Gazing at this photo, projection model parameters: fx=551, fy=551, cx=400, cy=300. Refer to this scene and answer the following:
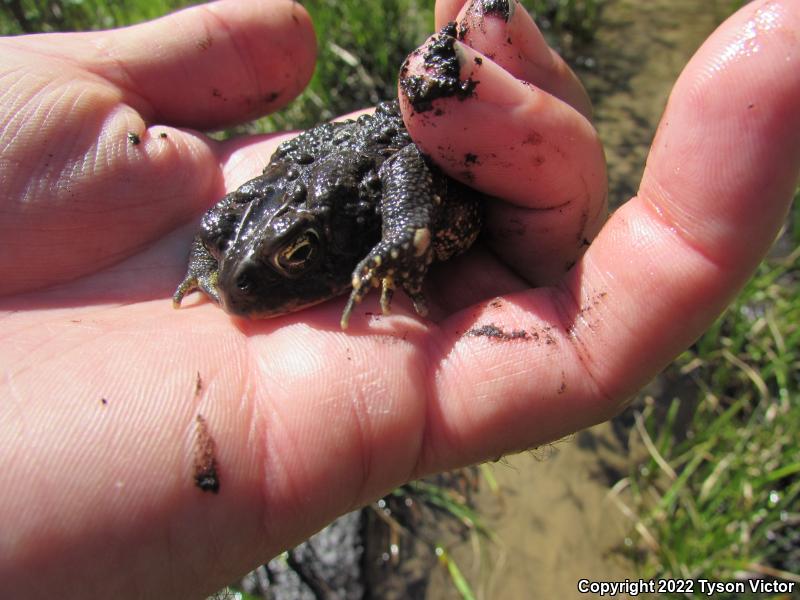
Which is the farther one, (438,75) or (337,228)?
(337,228)

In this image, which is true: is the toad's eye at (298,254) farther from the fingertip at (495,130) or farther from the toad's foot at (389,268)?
the fingertip at (495,130)

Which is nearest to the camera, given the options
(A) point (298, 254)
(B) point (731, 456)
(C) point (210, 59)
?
(A) point (298, 254)

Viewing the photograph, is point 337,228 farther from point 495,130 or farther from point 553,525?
point 553,525

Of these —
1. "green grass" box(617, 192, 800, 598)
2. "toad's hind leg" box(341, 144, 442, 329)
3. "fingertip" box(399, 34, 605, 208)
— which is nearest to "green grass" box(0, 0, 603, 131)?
"toad's hind leg" box(341, 144, 442, 329)

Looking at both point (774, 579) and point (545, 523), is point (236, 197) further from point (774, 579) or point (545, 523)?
point (774, 579)

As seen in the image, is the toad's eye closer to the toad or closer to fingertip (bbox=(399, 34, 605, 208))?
the toad

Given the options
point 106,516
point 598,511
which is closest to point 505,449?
point 106,516

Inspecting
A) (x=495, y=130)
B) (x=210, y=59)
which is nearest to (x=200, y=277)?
(x=210, y=59)

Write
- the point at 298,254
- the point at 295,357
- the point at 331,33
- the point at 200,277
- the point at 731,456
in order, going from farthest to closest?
the point at 331,33, the point at 731,456, the point at 200,277, the point at 298,254, the point at 295,357
